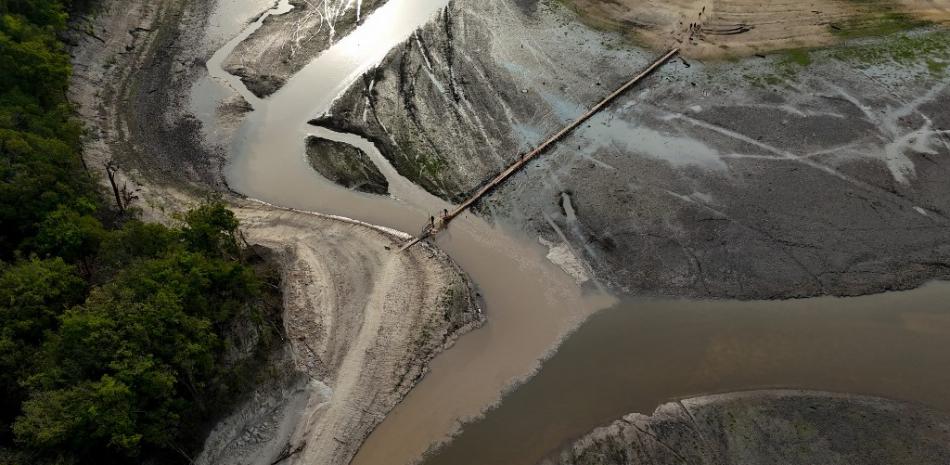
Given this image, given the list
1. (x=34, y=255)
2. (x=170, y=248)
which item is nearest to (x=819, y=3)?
(x=170, y=248)

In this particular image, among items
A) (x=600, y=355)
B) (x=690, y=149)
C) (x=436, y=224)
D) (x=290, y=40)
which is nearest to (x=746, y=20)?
(x=690, y=149)

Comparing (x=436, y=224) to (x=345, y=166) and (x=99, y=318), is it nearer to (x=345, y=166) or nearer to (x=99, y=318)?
(x=345, y=166)

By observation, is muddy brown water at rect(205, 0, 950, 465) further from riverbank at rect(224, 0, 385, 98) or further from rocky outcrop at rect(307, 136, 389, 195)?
riverbank at rect(224, 0, 385, 98)

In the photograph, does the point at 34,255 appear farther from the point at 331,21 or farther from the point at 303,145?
the point at 331,21

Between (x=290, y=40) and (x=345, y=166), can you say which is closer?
(x=345, y=166)

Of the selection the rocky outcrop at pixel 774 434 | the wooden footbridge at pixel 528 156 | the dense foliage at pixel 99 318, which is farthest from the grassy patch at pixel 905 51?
the dense foliage at pixel 99 318

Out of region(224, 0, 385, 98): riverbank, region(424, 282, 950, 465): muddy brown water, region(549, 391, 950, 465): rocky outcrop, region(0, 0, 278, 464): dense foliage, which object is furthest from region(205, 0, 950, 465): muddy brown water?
region(224, 0, 385, 98): riverbank
